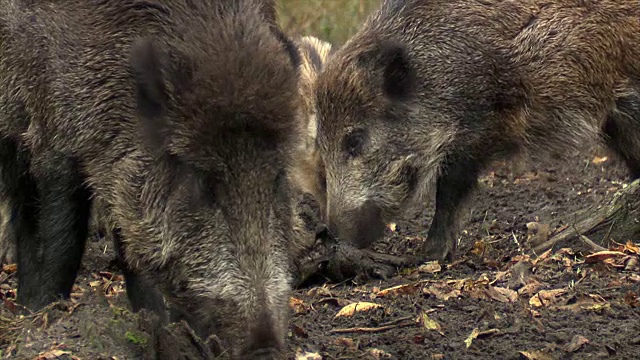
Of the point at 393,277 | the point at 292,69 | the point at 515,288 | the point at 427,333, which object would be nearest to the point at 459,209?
the point at 393,277

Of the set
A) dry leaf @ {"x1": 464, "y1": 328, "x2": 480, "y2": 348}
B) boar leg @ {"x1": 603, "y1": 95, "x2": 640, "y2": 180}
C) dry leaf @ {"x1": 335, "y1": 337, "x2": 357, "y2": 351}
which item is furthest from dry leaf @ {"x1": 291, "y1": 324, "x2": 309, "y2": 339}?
boar leg @ {"x1": 603, "y1": 95, "x2": 640, "y2": 180}

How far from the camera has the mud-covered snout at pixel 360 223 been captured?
739 cm

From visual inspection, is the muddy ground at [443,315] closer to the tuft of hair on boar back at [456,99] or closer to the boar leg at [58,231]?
the boar leg at [58,231]

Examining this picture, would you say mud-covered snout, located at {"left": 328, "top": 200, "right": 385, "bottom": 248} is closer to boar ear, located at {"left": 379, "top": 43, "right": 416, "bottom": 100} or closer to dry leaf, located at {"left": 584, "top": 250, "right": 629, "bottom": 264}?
boar ear, located at {"left": 379, "top": 43, "right": 416, "bottom": 100}

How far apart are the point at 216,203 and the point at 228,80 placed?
1.56 feet

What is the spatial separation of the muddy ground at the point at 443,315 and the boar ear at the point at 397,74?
44.7 inches

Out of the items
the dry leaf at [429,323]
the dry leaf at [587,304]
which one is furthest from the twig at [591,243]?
the dry leaf at [429,323]

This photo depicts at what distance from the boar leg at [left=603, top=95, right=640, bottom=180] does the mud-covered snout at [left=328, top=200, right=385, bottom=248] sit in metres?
1.60

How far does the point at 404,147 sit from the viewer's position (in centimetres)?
752

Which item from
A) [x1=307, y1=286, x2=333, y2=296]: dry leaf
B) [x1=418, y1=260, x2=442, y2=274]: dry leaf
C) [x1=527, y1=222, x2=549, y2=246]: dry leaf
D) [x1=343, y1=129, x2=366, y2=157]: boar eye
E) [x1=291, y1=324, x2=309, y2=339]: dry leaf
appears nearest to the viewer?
[x1=291, y1=324, x2=309, y2=339]: dry leaf

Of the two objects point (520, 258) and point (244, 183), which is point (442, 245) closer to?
point (520, 258)

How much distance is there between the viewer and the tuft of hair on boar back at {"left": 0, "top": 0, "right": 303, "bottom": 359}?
428 cm

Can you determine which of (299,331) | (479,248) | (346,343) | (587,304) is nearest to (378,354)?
(346,343)

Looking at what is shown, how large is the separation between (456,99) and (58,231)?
120 inches
